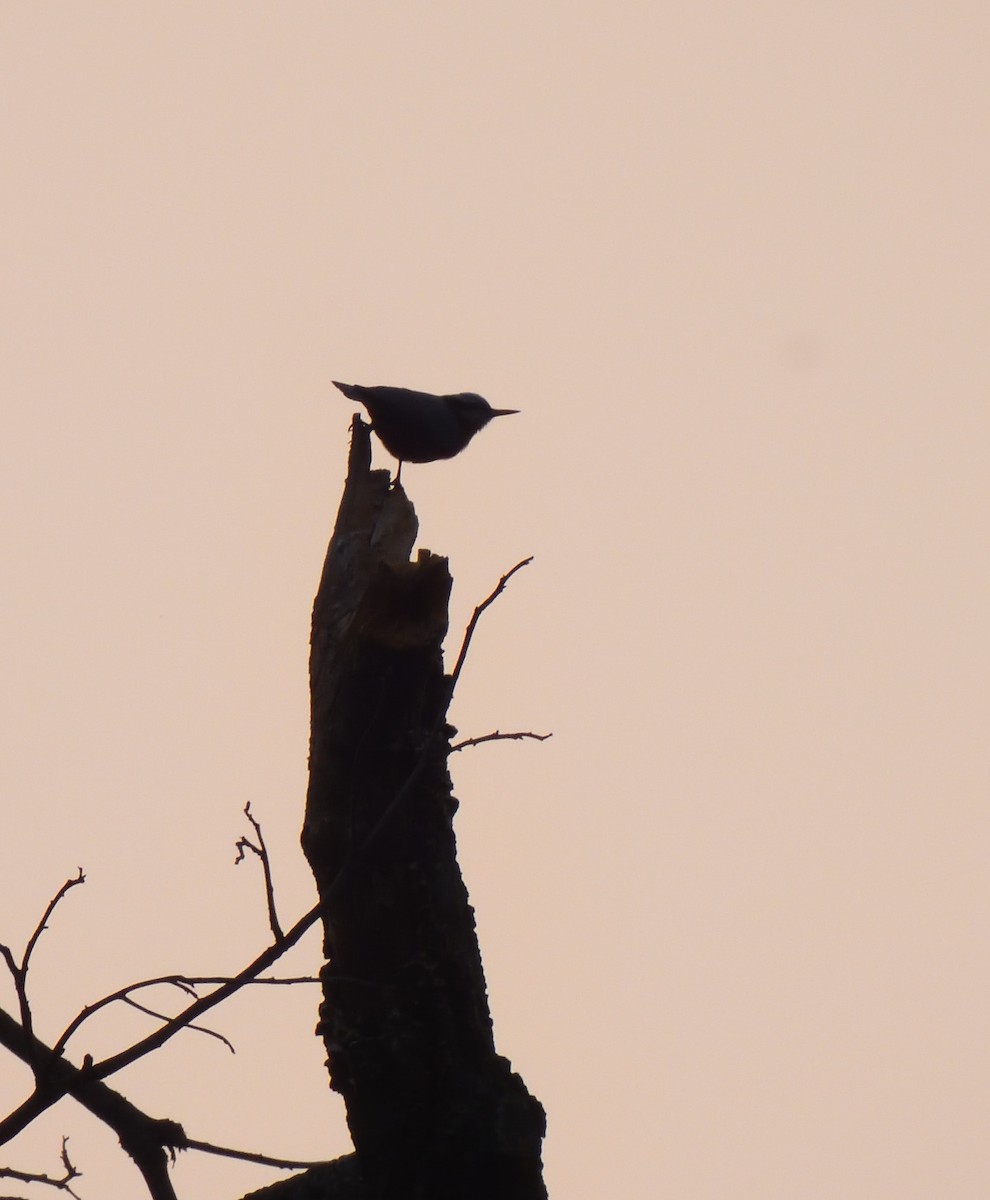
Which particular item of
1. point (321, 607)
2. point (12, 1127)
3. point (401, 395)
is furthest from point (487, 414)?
point (12, 1127)

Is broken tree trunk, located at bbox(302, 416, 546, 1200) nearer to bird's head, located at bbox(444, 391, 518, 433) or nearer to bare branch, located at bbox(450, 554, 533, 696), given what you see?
→ bare branch, located at bbox(450, 554, 533, 696)

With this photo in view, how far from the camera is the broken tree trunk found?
4.04 meters

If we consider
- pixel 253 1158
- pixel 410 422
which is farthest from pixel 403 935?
pixel 410 422

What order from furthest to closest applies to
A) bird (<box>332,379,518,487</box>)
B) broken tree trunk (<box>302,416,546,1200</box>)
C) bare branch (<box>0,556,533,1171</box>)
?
bird (<box>332,379,518,487</box>) < broken tree trunk (<box>302,416,546,1200</box>) < bare branch (<box>0,556,533,1171</box>)

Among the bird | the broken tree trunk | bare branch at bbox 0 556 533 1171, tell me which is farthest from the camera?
the bird

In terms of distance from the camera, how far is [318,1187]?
13.8ft

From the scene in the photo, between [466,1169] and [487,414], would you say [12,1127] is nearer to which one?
[466,1169]

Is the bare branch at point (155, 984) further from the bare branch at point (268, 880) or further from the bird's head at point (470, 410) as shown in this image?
the bird's head at point (470, 410)

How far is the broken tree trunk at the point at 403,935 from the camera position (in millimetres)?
4043

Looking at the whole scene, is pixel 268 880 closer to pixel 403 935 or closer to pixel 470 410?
pixel 403 935

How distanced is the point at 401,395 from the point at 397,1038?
5.08 meters

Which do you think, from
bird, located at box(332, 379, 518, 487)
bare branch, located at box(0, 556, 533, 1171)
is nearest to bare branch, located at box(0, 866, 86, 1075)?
bare branch, located at box(0, 556, 533, 1171)

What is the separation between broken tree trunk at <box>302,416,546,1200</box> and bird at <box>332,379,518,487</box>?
13.1 ft

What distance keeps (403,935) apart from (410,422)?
15.7ft
